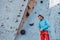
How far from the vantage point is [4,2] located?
28.9 feet

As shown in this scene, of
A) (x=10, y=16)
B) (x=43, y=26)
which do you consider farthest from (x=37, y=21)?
(x=43, y=26)

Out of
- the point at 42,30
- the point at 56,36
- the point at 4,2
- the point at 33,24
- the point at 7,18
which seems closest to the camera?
the point at 42,30

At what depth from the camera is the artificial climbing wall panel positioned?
7406 millimetres

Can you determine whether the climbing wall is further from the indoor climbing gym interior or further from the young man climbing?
the young man climbing

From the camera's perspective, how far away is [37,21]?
783 centimetres

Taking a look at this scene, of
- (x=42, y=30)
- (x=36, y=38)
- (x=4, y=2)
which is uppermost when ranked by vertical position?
(x=4, y=2)

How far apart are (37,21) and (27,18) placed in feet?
1.45

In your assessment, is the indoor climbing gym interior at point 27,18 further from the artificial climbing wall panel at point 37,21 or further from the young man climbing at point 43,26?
the young man climbing at point 43,26

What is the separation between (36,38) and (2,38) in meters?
1.09

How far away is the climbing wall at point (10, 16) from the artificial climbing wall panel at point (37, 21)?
1.07 ft

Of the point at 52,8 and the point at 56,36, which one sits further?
the point at 52,8

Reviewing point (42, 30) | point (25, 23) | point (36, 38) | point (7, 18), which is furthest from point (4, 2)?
point (42, 30)

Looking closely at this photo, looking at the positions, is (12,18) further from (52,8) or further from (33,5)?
(52,8)

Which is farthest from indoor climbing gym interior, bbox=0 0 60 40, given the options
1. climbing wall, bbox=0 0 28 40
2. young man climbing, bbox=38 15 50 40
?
young man climbing, bbox=38 15 50 40
